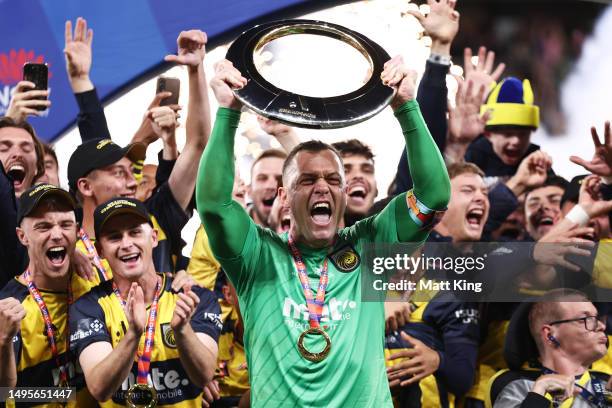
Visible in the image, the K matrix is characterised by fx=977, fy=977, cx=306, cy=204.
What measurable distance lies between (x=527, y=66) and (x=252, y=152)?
77.4 inches

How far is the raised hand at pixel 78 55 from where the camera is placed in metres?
5.30

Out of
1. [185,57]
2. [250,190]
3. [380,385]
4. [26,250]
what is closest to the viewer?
[380,385]

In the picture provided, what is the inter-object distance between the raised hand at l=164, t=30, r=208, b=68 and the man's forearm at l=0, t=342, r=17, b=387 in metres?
1.70

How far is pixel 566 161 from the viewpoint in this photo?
6.17 meters

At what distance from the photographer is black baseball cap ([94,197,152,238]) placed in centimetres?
431

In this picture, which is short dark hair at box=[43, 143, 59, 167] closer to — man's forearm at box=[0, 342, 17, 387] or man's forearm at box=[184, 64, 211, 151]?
man's forearm at box=[184, 64, 211, 151]

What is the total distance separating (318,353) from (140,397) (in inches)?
42.8

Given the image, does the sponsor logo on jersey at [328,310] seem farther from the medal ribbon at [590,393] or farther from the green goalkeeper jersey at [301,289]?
the medal ribbon at [590,393]

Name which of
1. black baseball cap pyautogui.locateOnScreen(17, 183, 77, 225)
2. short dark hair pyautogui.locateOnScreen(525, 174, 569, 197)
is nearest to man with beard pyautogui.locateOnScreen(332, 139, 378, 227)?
short dark hair pyautogui.locateOnScreen(525, 174, 569, 197)

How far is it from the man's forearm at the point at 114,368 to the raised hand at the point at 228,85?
1.10m

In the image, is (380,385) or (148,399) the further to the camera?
(148,399)

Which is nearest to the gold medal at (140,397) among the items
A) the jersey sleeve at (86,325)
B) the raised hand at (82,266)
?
the jersey sleeve at (86,325)

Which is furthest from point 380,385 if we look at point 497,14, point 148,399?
point 497,14

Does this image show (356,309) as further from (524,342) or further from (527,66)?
(527,66)
